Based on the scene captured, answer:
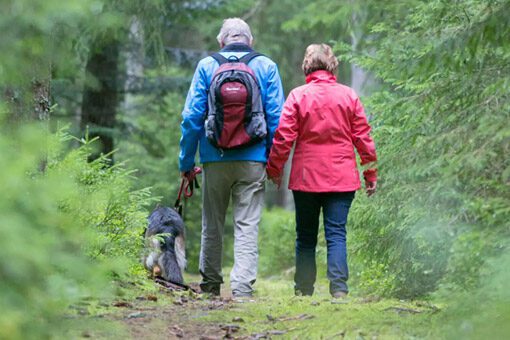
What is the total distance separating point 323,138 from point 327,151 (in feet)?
0.38

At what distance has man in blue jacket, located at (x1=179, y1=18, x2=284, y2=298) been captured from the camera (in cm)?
775

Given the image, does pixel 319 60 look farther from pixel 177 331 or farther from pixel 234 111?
pixel 177 331

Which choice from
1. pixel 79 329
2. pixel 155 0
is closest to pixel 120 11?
pixel 155 0

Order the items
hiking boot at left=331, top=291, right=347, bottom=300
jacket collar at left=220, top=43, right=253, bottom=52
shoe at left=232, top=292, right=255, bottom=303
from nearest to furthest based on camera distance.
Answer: shoe at left=232, top=292, right=255, bottom=303 < hiking boot at left=331, top=291, right=347, bottom=300 < jacket collar at left=220, top=43, right=253, bottom=52

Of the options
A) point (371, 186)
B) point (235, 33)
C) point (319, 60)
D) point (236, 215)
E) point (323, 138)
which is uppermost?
point (235, 33)

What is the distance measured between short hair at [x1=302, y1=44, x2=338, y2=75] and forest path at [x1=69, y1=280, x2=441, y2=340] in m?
2.06

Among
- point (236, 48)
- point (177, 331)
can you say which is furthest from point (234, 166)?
point (177, 331)

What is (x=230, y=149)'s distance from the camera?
7.63 metres

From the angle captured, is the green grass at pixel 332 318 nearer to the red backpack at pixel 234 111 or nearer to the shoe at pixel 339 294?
the shoe at pixel 339 294

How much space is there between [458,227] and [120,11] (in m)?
7.76

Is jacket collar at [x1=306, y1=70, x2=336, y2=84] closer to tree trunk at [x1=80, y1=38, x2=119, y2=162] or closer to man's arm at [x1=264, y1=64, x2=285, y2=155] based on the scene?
man's arm at [x1=264, y1=64, x2=285, y2=155]

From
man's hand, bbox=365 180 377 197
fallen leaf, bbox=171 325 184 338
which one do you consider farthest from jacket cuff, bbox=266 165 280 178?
fallen leaf, bbox=171 325 184 338

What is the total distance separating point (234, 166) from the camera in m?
7.72

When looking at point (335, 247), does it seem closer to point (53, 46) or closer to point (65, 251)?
point (53, 46)
